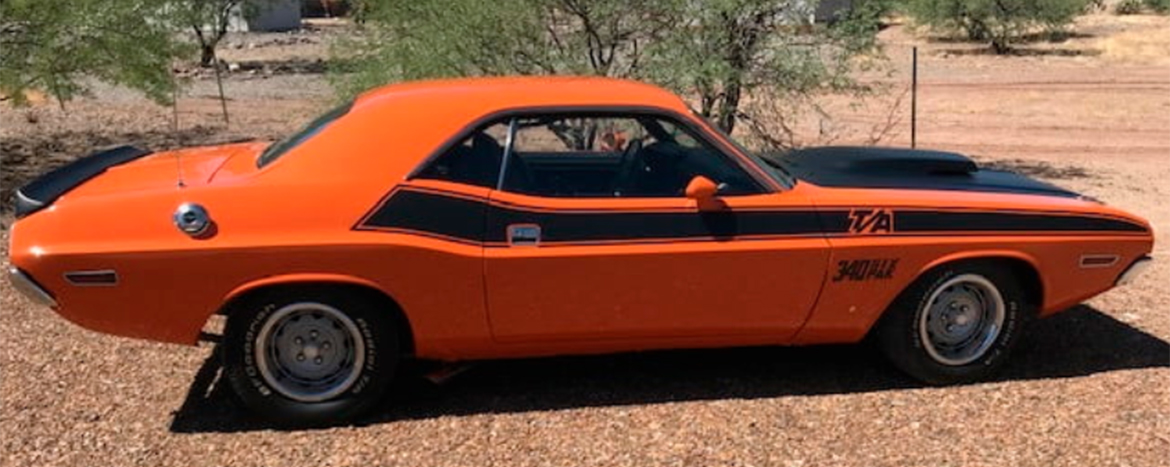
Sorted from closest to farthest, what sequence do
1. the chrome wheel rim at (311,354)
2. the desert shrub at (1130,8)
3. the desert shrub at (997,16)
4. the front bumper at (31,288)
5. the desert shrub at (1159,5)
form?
the front bumper at (31,288) < the chrome wheel rim at (311,354) < the desert shrub at (997,16) < the desert shrub at (1159,5) < the desert shrub at (1130,8)

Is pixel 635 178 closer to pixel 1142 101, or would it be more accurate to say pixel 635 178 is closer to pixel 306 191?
pixel 306 191

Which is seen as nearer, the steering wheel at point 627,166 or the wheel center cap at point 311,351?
the wheel center cap at point 311,351

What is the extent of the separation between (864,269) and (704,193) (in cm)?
81

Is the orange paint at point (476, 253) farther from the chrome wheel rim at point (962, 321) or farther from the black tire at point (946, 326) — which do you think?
the chrome wheel rim at point (962, 321)

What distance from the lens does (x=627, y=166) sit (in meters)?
4.88

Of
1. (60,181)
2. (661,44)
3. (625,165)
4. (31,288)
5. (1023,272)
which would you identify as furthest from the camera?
(661,44)

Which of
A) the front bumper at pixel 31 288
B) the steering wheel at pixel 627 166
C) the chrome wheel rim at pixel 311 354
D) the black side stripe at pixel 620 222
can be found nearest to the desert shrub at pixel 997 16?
the black side stripe at pixel 620 222

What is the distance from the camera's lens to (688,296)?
4.72 meters

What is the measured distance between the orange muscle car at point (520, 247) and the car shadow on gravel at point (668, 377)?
24 cm

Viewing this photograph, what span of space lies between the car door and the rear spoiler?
1760 mm

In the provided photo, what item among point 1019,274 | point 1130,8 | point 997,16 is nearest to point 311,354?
point 1019,274

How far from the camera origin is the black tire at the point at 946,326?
4975mm

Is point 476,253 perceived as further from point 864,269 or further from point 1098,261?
point 1098,261

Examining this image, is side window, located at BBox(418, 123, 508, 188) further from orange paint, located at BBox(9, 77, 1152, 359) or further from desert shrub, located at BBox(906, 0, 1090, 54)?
desert shrub, located at BBox(906, 0, 1090, 54)
